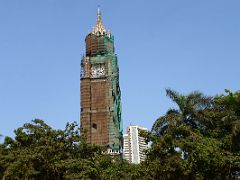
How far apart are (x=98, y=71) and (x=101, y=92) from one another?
406cm

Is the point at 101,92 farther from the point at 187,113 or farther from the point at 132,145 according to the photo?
the point at 132,145

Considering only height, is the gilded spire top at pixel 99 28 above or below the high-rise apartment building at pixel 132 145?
above

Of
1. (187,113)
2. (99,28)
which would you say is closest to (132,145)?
(99,28)

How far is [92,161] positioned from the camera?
2852 cm

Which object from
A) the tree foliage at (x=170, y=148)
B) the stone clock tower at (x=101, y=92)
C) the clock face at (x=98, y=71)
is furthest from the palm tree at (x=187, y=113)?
the clock face at (x=98, y=71)

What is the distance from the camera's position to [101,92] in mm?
74438

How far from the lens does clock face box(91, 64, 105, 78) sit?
75688 millimetres

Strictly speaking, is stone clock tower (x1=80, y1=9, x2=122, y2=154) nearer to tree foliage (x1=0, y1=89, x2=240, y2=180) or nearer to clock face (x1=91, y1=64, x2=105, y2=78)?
clock face (x1=91, y1=64, x2=105, y2=78)

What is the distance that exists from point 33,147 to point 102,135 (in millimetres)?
44008

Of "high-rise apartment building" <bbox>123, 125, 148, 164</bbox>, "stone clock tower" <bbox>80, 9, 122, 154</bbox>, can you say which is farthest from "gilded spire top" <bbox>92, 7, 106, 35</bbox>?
"high-rise apartment building" <bbox>123, 125, 148, 164</bbox>

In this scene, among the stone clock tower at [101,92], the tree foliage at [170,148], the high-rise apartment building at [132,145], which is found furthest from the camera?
the high-rise apartment building at [132,145]

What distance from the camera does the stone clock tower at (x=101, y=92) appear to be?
7106cm

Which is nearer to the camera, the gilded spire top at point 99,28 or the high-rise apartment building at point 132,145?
the gilded spire top at point 99,28

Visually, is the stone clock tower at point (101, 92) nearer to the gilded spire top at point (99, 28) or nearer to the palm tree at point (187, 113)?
the gilded spire top at point (99, 28)
